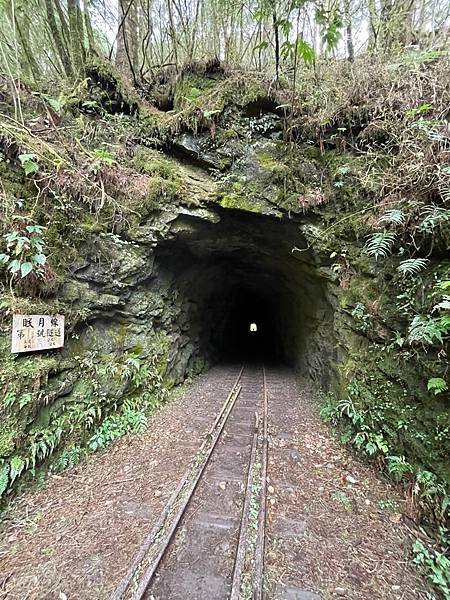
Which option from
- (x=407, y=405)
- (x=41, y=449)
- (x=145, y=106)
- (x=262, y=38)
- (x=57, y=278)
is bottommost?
(x=41, y=449)

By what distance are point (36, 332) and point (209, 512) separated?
3052 millimetres

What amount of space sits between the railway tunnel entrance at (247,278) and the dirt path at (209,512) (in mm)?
2990

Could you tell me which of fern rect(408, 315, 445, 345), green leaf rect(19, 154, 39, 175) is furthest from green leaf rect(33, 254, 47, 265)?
fern rect(408, 315, 445, 345)

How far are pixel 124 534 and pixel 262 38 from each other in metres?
10.4

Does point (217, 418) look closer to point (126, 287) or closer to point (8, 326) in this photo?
point (126, 287)

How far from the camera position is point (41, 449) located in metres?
3.60

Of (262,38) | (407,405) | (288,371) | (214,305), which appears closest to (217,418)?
(407,405)

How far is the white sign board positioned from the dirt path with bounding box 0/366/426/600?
5.79ft

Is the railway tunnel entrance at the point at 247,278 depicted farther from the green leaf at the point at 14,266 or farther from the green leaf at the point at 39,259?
the green leaf at the point at 14,266

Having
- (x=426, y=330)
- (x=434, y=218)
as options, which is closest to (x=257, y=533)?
(x=426, y=330)

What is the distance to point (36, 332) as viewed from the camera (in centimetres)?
367

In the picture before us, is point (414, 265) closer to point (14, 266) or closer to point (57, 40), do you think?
point (14, 266)

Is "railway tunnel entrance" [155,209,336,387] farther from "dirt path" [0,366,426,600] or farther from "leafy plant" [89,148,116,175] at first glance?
"dirt path" [0,366,426,600]

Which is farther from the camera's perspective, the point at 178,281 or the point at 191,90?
the point at 178,281
